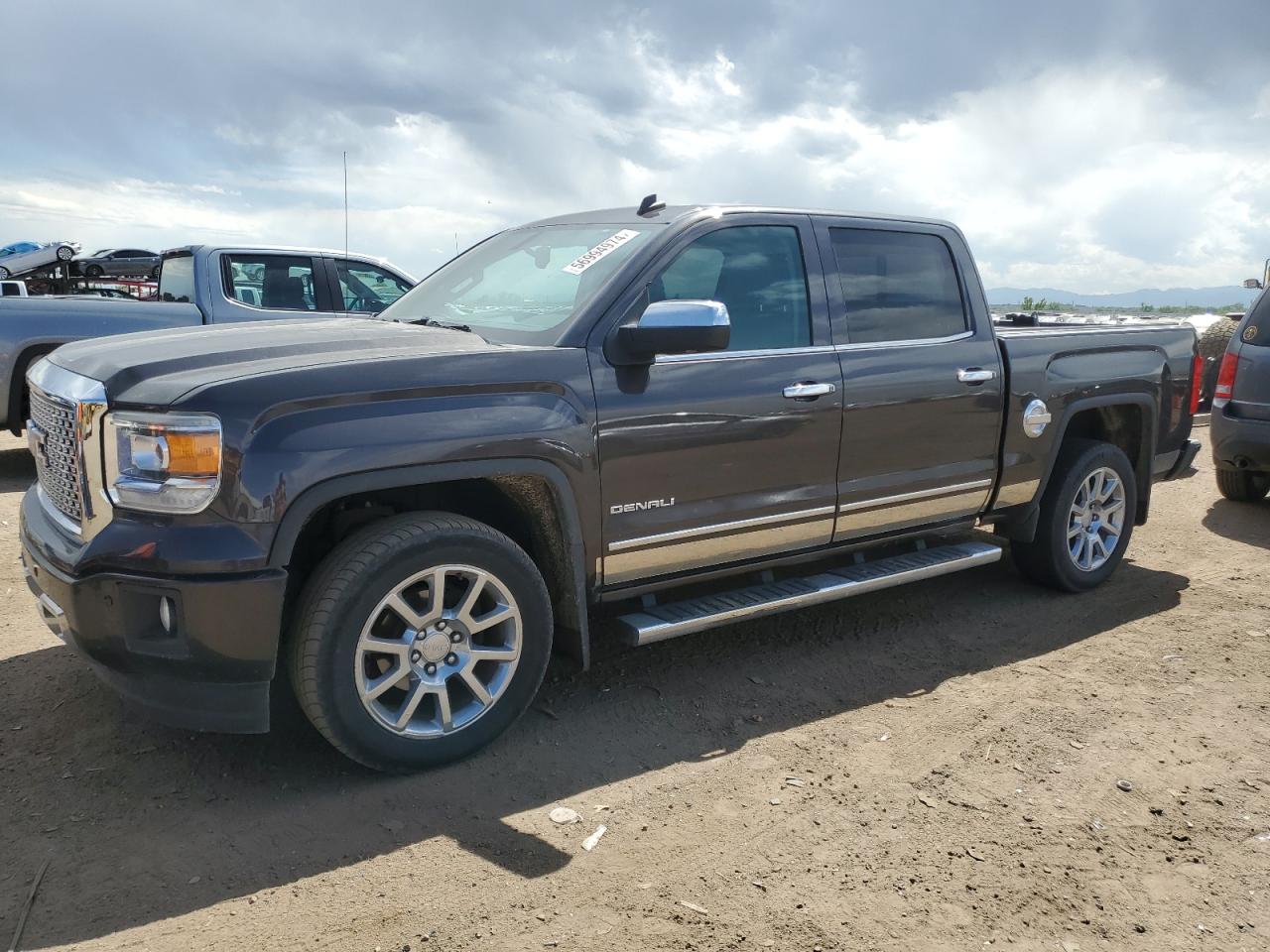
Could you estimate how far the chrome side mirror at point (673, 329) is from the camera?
3.62 meters

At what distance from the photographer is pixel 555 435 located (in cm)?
354

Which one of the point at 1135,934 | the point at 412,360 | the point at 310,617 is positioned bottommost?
the point at 1135,934

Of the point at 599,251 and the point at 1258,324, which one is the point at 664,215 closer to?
the point at 599,251

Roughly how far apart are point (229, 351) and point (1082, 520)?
437 centimetres

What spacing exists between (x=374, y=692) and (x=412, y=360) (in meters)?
1.05

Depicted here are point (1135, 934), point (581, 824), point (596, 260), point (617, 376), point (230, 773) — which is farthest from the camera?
point (596, 260)

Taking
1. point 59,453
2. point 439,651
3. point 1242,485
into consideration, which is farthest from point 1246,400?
point 59,453

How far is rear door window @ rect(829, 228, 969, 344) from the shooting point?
4535 millimetres

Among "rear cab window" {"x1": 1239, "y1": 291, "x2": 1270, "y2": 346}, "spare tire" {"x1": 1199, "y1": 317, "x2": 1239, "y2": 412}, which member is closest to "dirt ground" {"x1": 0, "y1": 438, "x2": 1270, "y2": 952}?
"rear cab window" {"x1": 1239, "y1": 291, "x2": 1270, "y2": 346}

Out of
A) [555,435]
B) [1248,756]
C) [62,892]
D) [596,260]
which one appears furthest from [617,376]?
[1248,756]

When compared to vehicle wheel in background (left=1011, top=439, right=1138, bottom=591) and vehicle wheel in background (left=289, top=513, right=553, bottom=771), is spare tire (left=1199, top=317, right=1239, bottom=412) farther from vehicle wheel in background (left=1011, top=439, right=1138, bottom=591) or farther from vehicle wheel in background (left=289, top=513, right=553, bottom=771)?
vehicle wheel in background (left=289, top=513, right=553, bottom=771)

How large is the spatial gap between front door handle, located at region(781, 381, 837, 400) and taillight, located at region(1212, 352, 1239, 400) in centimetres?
470

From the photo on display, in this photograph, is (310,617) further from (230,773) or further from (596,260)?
(596,260)

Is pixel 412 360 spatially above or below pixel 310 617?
above
